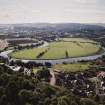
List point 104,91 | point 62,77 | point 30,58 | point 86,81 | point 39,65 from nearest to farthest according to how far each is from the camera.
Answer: point 104,91, point 86,81, point 62,77, point 39,65, point 30,58

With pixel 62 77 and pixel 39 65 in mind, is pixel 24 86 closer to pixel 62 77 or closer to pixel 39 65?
pixel 62 77

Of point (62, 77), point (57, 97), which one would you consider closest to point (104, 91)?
point (62, 77)

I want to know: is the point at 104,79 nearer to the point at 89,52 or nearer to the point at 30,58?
the point at 30,58

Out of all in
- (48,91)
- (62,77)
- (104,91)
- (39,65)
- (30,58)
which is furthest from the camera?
(30,58)

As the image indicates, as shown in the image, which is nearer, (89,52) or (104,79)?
(104,79)

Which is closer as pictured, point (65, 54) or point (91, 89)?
point (91, 89)

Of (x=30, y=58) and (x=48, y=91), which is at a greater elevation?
(x=48, y=91)

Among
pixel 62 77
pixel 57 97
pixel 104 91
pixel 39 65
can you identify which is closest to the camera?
pixel 57 97

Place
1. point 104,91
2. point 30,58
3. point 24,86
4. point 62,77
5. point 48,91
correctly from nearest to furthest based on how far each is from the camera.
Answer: point 48,91, point 24,86, point 104,91, point 62,77, point 30,58

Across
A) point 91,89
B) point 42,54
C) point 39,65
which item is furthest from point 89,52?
point 91,89
